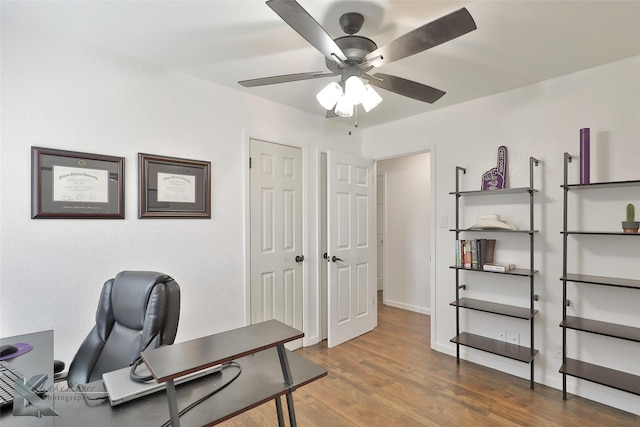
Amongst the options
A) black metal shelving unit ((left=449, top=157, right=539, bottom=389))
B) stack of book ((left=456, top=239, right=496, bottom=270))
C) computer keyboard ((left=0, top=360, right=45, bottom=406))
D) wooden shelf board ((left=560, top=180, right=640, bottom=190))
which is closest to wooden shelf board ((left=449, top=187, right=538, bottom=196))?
black metal shelving unit ((left=449, top=157, right=539, bottom=389))

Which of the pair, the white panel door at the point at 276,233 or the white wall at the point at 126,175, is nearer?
the white wall at the point at 126,175

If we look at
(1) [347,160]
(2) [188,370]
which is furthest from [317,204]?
(2) [188,370]

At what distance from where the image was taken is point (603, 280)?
2215mm

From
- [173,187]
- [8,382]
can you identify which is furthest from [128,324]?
[173,187]

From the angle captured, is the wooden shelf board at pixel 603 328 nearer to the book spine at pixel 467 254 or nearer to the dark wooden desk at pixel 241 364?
the book spine at pixel 467 254

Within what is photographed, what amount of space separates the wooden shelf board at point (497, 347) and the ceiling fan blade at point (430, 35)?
2.38 metres

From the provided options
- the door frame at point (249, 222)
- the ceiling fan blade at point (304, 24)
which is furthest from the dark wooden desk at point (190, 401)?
the door frame at point (249, 222)

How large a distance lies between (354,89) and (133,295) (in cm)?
151

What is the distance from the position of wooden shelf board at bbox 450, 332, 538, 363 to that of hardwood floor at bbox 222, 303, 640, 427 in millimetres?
251

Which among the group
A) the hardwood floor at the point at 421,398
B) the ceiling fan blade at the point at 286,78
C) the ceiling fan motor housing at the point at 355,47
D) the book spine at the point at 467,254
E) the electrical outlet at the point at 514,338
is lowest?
the hardwood floor at the point at 421,398

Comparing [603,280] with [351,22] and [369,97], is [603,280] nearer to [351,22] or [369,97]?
[369,97]

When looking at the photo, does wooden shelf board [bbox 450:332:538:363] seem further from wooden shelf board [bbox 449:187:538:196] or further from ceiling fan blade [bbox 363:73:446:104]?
ceiling fan blade [bbox 363:73:446:104]

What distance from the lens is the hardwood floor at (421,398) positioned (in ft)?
6.91

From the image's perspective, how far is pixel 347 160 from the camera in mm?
3482
